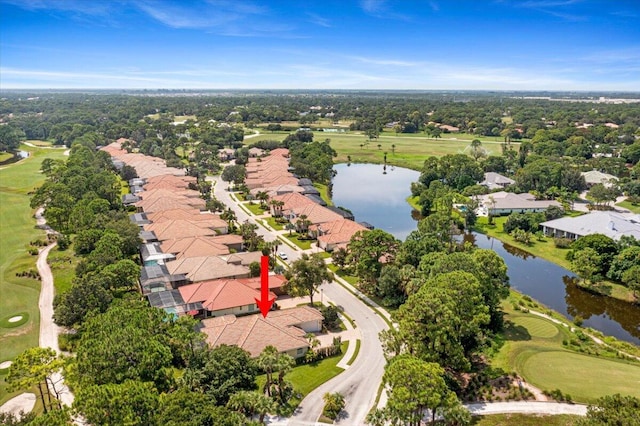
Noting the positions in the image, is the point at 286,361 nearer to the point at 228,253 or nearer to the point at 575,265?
the point at 228,253

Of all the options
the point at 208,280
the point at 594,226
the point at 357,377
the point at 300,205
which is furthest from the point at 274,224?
the point at 594,226

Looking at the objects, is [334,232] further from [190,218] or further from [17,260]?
[17,260]

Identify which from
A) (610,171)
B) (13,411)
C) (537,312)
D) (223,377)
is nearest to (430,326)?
(223,377)

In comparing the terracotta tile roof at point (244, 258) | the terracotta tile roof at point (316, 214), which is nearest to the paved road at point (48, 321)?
the terracotta tile roof at point (244, 258)

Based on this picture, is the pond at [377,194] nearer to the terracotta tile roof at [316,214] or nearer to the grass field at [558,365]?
the terracotta tile roof at [316,214]

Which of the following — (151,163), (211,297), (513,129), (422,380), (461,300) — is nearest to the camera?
(422,380)

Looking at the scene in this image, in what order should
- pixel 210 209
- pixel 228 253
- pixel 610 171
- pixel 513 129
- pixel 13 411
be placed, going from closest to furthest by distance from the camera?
pixel 13 411
pixel 228 253
pixel 210 209
pixel 610 171
pixel 513 129
